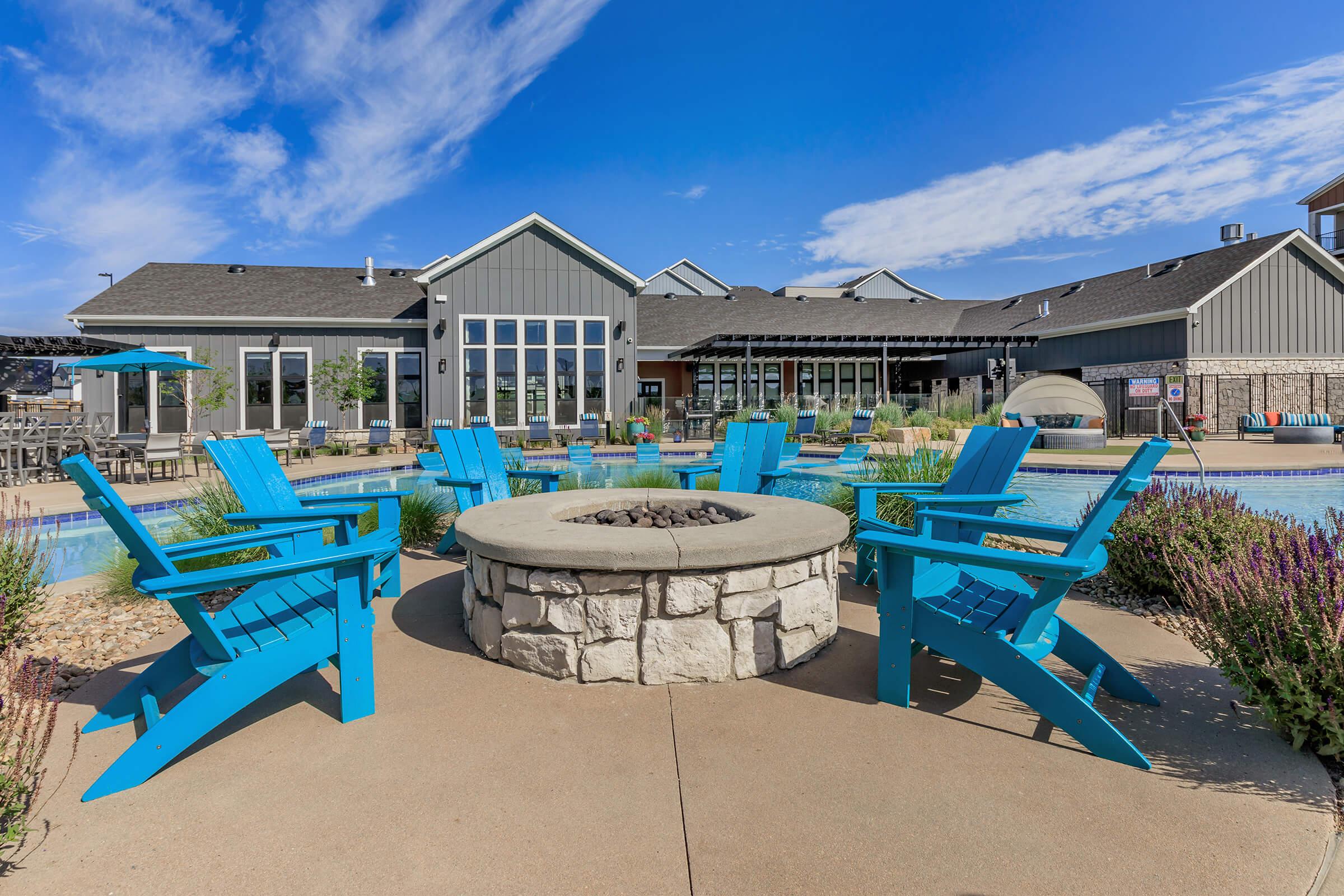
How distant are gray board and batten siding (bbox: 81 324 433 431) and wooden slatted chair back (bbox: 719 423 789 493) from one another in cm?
1287

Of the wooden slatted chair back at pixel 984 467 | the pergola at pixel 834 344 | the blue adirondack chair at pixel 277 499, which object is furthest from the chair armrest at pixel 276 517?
the pergola at pixel 834 344

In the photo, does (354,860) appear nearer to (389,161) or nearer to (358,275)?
(389,161)

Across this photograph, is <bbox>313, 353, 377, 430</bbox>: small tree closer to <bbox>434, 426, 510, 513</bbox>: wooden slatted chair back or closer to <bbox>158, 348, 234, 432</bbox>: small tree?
<bbox>158, 348, 234, 432</bbox>: small tree

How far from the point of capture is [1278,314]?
19109mm

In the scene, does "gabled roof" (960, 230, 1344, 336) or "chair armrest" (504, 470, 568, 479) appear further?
"gabled roof" (960, 230, 1344, 336)

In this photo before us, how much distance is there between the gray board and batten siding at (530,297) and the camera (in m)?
16.7

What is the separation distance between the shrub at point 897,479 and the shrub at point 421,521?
134 inches

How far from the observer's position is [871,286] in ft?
103

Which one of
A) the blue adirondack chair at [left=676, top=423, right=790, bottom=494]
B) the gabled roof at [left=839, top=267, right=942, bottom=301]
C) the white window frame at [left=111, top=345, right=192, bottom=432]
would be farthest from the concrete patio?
the gabled roof at [left=839, top=267, right=942, bottom=301]

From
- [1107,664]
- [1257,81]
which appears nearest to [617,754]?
[1107,664]

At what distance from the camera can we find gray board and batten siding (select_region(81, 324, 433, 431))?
16.1 m

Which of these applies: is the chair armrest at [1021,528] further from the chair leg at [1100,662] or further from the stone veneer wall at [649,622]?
the stone veneer wall at [649,622]

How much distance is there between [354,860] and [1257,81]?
1609cm

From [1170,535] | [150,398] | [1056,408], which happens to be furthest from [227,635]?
[150,398]
